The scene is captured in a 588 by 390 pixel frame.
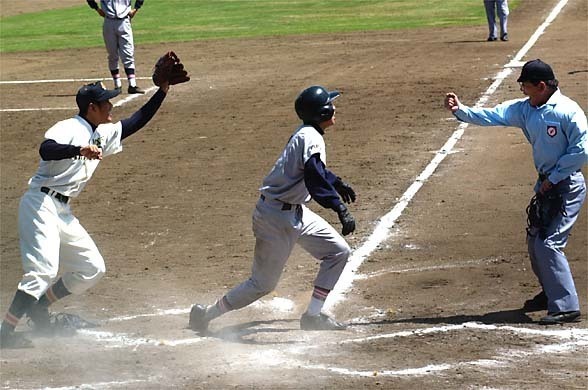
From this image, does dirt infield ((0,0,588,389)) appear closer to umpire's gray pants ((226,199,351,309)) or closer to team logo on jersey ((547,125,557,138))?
umpire's gray pants ((226,199,351,309))

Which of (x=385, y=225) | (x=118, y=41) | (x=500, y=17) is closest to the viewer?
(x=385, y=225)

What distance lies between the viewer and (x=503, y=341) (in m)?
8.56

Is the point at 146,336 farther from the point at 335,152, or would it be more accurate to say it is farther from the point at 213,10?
the point at 213,10

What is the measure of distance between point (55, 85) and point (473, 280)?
1368 centimetres

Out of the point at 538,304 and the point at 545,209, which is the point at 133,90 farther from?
the point at 545,209

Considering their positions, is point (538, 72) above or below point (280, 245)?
above

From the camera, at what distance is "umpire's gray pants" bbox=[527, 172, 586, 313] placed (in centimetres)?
903

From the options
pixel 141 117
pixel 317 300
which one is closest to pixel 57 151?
pixel 141 117

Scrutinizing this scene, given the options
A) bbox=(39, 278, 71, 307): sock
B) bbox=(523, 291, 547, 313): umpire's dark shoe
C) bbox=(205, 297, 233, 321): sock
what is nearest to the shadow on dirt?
bbox=(205, 297, 233, 321): sock

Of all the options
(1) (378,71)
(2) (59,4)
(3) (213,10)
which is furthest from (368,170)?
(2) (59,4)

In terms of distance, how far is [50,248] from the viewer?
8695mm

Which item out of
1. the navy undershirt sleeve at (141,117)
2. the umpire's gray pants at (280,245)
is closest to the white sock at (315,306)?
the umpire's gray pants at (280,245)

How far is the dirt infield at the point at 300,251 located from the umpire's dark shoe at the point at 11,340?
0.08 metres

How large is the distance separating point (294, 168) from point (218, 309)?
1232mm
